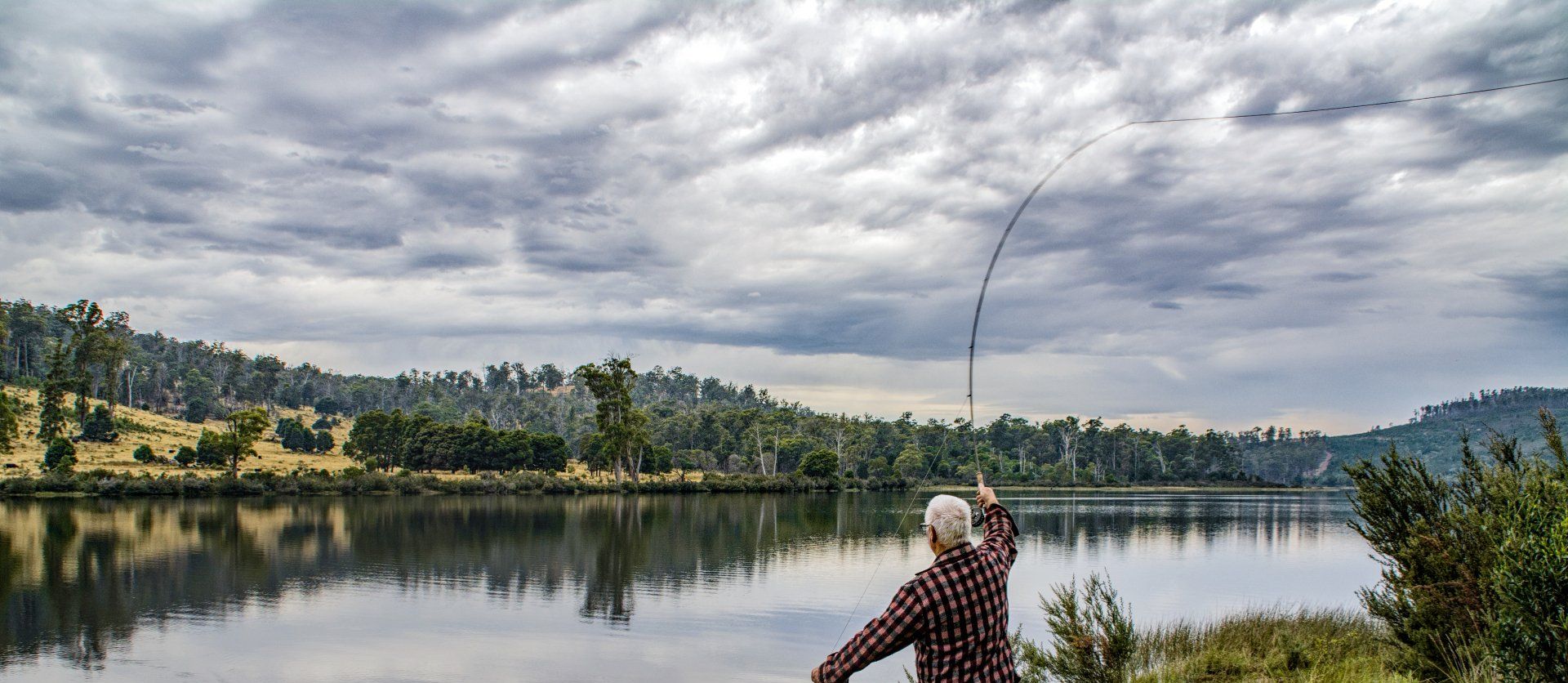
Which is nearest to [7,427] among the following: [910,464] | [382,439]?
[382,439]

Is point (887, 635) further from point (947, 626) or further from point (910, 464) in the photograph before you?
point (910, 464)

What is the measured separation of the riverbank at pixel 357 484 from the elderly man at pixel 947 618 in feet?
254

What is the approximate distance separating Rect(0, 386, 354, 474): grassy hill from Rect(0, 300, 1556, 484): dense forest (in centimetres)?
410

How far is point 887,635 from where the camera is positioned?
4012mm

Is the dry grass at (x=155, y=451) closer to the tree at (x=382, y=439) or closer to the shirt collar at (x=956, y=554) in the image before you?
the tree at (x=382, y=439)

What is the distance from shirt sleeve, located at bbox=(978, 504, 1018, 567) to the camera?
15.3 ft

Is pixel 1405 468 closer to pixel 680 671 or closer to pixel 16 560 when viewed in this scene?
pixel 680 671

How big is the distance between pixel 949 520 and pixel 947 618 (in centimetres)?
43

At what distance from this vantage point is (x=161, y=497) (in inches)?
2635

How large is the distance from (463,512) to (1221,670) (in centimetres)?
5720

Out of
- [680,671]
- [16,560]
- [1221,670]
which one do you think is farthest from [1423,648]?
[16,560]

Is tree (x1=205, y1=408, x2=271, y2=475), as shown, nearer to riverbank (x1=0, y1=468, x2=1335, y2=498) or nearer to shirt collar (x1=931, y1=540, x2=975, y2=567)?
riverbank (x1=0, y1=468, x2=1335, y2=498)

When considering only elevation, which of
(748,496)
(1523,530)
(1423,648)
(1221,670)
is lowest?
(748,496)

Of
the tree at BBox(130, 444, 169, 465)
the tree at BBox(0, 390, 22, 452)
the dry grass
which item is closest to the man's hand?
the dry grass
